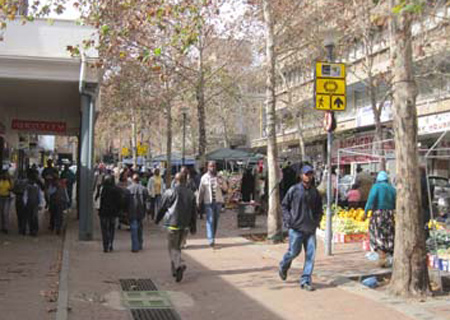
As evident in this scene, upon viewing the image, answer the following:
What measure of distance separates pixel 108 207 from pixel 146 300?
435cm

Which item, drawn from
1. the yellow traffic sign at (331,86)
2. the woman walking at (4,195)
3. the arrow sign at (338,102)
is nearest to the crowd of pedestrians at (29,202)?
the woman walking at (4,195)

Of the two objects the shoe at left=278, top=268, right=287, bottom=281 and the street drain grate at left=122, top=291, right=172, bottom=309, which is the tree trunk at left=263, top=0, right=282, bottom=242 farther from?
the street drain grate at left=122, top=291, right=172, bottom=309

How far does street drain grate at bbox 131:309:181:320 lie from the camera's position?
7.08 m

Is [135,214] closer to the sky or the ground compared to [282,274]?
A: closer to the sky

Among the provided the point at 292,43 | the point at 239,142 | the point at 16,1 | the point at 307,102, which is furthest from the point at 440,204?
the point at 239,142

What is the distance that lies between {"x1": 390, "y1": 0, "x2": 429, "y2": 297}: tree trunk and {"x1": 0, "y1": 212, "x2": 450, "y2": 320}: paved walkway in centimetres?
38

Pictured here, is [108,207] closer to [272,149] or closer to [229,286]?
[272,149]

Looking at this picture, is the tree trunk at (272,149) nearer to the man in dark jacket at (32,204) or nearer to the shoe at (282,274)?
the shoe at (282,274)

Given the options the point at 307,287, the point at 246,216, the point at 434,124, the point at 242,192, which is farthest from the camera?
the point at 242,192

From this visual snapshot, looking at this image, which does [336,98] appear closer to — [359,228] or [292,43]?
[359,228]

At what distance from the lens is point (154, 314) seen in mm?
7258

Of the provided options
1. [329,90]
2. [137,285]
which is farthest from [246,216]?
[137,285]

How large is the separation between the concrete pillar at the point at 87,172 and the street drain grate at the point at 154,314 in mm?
6573

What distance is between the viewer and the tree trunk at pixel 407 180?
25.9 ft
